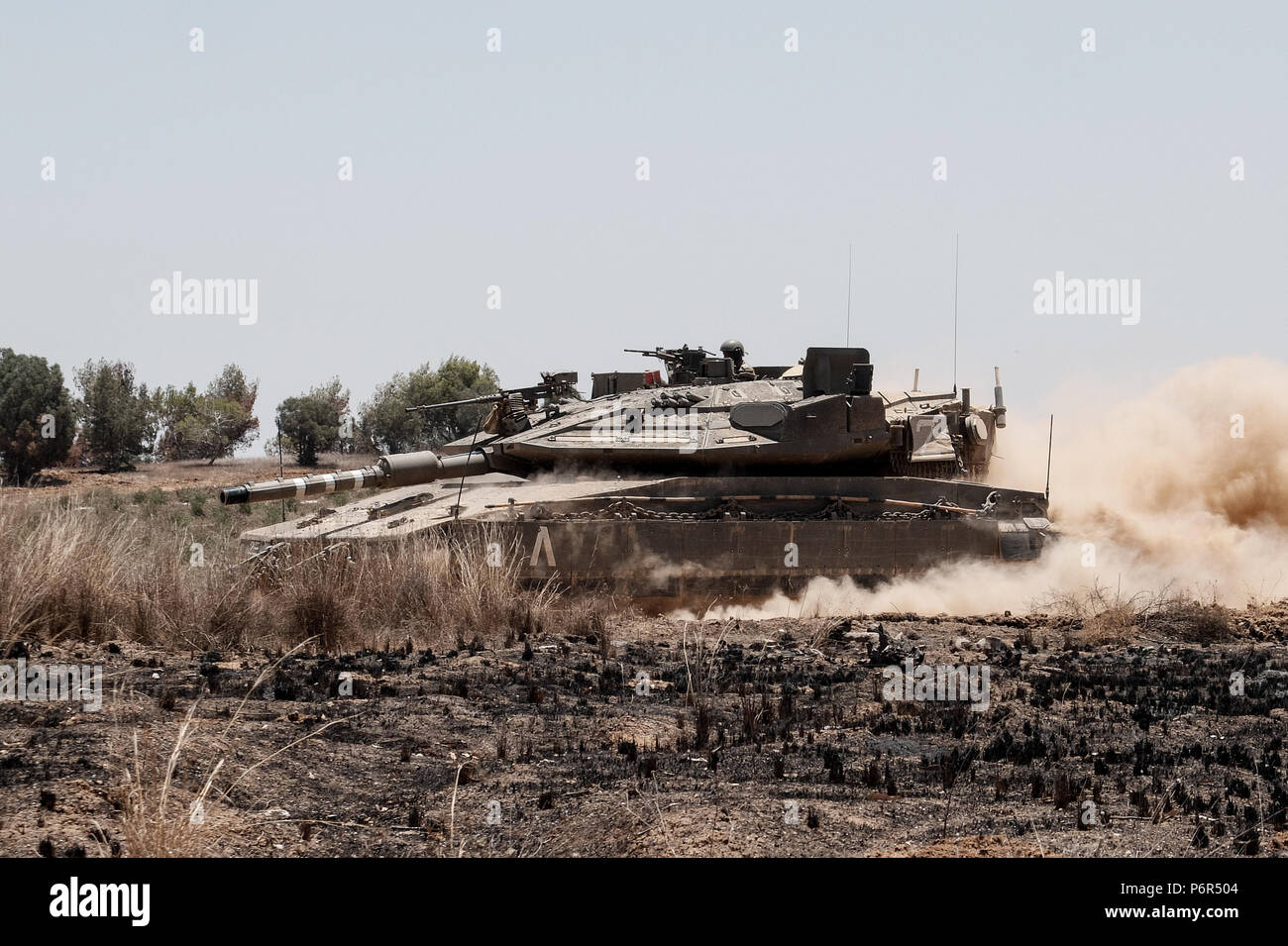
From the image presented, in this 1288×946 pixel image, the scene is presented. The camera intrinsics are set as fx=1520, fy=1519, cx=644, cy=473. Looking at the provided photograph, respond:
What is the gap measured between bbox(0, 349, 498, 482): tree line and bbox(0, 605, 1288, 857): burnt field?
33.7 m

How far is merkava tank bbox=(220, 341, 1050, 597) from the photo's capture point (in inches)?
Result: 607

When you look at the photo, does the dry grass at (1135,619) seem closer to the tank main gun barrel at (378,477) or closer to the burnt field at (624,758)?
the burnt field at (624,758)

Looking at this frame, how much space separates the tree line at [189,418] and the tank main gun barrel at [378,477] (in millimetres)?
26743

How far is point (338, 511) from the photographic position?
16.5 meters

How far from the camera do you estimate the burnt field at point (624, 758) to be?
6.37 meters

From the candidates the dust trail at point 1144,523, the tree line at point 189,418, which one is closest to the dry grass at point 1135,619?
the dust trail at point 1144,523

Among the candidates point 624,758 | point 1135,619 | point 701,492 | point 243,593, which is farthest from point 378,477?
point 624,758

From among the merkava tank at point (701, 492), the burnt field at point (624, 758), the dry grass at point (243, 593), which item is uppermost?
the merkava tank at point (701, 492)

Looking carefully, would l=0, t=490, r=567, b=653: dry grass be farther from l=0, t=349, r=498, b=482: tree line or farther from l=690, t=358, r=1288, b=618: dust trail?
l=0, t=349, r=498, b=482: tree line

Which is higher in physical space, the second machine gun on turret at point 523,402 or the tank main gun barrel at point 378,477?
the second machine gun on turret at point 523,402

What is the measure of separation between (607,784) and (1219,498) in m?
16.1

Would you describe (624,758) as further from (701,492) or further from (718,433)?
(718,433)

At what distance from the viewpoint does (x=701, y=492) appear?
53.2ft
